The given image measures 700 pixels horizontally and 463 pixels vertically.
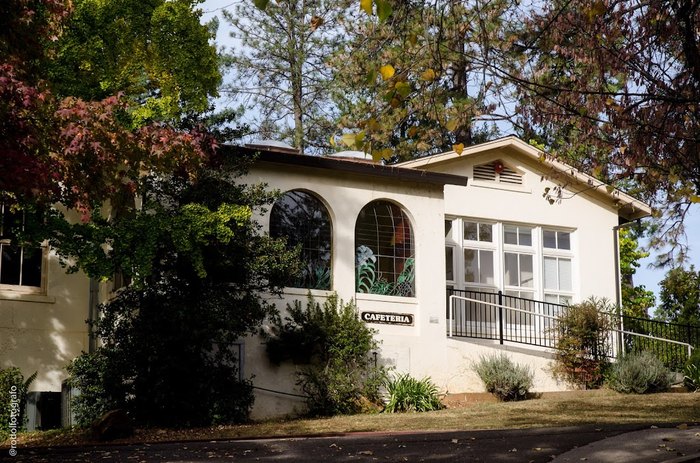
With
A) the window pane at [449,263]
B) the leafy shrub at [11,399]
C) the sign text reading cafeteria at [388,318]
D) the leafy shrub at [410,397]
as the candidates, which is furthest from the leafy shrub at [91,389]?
the window pane at [449,263]

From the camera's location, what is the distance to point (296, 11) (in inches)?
1358

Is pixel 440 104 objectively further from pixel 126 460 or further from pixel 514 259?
pixel 126 460

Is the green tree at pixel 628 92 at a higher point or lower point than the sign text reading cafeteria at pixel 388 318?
higher

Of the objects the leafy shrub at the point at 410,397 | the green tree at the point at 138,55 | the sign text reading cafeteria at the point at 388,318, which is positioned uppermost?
the green tree at the point at 138,55

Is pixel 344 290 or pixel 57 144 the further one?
pixel 344 290

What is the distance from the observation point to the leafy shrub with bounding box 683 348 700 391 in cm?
2130

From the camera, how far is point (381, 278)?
2019 cm

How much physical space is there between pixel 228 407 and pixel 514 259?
28.9 feet

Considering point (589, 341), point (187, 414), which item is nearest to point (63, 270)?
point (187, 414)

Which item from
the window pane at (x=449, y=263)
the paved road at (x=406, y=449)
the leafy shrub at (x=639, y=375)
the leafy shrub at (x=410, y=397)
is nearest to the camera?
the paved road at (x=406, y=449)

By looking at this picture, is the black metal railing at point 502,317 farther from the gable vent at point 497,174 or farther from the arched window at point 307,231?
the arched window at point 307,231

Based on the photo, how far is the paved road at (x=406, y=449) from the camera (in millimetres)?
11375

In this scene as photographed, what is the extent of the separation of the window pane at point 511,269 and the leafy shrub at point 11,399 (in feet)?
35.1

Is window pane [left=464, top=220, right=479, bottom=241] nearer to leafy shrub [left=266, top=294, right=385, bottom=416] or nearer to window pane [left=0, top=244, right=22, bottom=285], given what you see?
leafy shrub [left=266, top=294, right=385, bottom=416]
